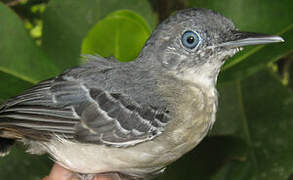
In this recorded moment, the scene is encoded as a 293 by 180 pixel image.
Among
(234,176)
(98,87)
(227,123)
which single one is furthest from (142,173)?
(227,123)

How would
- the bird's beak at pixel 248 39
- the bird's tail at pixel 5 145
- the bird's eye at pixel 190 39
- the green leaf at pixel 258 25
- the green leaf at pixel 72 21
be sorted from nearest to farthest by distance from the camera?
the bird's beak at pixel 248 39, the bird's eye at pixel 190 39, the bird's tail at pixel 5 145, the green leaf at pixel 258 25, the green leaf at pixel 72 21

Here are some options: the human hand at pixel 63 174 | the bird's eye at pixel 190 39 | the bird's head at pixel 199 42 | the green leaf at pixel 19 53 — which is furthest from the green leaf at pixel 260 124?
the green leaf at pixel 19 53

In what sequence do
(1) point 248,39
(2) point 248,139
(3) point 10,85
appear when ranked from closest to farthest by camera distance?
(1) point 248,39, (3) point 10,85, (2) point 248,139

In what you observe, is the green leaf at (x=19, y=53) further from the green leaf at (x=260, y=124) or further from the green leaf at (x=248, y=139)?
the green leaf at (x=260, y=124)

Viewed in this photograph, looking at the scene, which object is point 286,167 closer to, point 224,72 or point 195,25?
point 224,72

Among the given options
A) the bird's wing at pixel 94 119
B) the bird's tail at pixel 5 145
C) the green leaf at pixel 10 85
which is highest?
the green leaf at pixel 10 85

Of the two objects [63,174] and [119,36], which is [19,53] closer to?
[119,36]

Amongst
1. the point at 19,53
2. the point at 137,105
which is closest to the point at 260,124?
the point at 137,105
